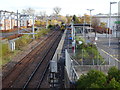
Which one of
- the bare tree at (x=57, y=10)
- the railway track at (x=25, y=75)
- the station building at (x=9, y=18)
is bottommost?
the railway track at (x=25, y=75)

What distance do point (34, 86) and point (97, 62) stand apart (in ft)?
13.3

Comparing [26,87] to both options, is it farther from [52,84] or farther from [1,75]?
[1,75]

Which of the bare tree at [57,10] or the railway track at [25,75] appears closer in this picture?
the railway track at [25,75]

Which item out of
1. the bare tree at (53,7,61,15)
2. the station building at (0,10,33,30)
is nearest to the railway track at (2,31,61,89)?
the station building at (0,10,33,30)

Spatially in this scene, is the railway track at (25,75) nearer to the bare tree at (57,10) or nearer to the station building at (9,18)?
the station building at (9,18)

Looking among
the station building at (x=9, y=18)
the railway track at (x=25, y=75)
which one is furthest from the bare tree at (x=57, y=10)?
the railway track at (x=25, y=75)

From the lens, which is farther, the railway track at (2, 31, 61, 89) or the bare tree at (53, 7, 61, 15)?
the bare tree at (53, 7, 61, 15)

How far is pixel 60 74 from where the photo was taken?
11.3 metres

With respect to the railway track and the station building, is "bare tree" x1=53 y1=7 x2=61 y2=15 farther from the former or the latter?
the railway track

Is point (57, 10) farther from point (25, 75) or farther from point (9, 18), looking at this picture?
point (25, 75)

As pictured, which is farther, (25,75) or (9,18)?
(9,18)

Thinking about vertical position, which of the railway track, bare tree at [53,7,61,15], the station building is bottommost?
the railway track

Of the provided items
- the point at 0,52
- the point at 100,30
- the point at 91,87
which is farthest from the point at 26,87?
the point at 100,30

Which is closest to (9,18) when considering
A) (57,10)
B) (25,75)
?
(25,75)
